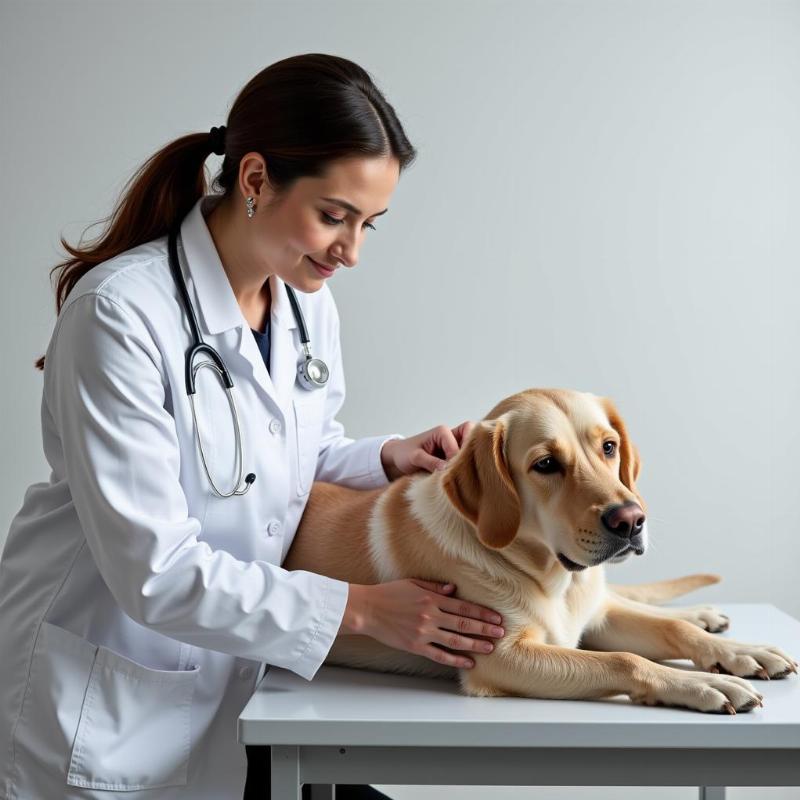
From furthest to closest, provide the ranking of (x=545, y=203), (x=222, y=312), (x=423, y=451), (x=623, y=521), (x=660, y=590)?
(x=545, y=203) → (x=660, y=590) → (x=423, y=451) → (x=222, y=312) → (x=623, y=521)

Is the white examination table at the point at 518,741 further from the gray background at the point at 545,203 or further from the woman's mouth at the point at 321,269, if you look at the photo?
the gray background at the point at 545,203

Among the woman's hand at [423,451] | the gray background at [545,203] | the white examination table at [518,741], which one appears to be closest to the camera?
the white examination table at [518,741]

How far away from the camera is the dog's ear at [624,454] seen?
1646 mm

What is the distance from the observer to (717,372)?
2.97 metres

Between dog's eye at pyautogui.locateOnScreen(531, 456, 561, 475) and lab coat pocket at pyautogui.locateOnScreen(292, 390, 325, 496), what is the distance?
459mm

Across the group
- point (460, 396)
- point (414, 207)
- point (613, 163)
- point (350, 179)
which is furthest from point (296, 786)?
point (613, 163)

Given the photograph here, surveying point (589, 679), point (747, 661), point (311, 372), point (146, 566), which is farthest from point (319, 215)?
point (747, 661)

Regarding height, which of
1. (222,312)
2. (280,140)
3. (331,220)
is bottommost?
(222,312)

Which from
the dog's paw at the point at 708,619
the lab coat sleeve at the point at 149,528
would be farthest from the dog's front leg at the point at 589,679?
the dog's paw at the point at 708,619

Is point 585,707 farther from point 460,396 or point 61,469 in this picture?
point 460,396

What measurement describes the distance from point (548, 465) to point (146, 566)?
2.08 feet

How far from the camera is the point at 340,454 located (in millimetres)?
2021

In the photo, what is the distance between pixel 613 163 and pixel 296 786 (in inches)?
85.4

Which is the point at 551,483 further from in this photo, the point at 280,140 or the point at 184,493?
→ the point at 280,140
